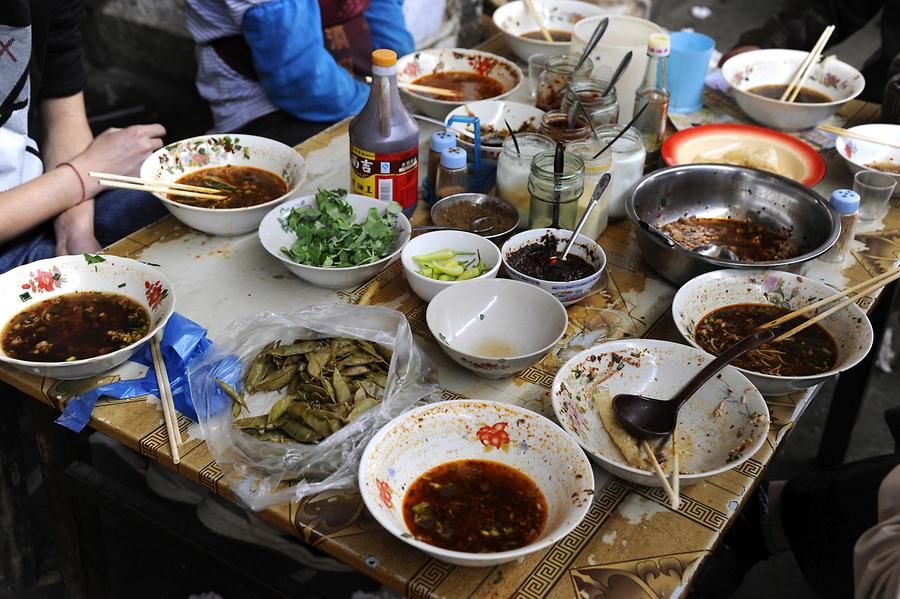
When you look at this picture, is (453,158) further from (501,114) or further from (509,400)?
(509,400)

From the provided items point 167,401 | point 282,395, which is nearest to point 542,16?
point 282,395

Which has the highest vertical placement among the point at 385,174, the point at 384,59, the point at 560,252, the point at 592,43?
the point at 384,59

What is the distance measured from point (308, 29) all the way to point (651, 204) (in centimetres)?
146

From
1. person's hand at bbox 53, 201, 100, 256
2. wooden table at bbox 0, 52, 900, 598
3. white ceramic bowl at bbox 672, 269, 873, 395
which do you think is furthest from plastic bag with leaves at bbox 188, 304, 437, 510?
person's hand at bbox 53, 201, 100, 256

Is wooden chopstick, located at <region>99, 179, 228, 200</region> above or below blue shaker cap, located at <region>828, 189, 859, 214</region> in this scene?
below

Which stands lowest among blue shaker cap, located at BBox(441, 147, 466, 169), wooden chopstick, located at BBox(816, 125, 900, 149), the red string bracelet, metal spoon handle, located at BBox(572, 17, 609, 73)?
the red string bracelet

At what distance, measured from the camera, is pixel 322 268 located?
1911 millimetres

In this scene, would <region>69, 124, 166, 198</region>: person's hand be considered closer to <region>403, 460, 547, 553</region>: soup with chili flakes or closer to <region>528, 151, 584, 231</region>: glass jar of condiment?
<region>528, 151, 584, 231</region>: glass jar of condiment

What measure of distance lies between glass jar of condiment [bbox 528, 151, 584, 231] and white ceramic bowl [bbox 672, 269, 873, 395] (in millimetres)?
382

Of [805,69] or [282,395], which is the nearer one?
[282,395]

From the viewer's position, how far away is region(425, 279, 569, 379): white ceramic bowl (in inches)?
71.2

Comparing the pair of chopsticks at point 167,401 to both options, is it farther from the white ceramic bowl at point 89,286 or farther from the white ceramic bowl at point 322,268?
the white ceramic bowl at point 322,268

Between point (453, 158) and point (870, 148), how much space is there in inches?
55.6

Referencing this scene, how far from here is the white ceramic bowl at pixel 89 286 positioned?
66.6 inches
